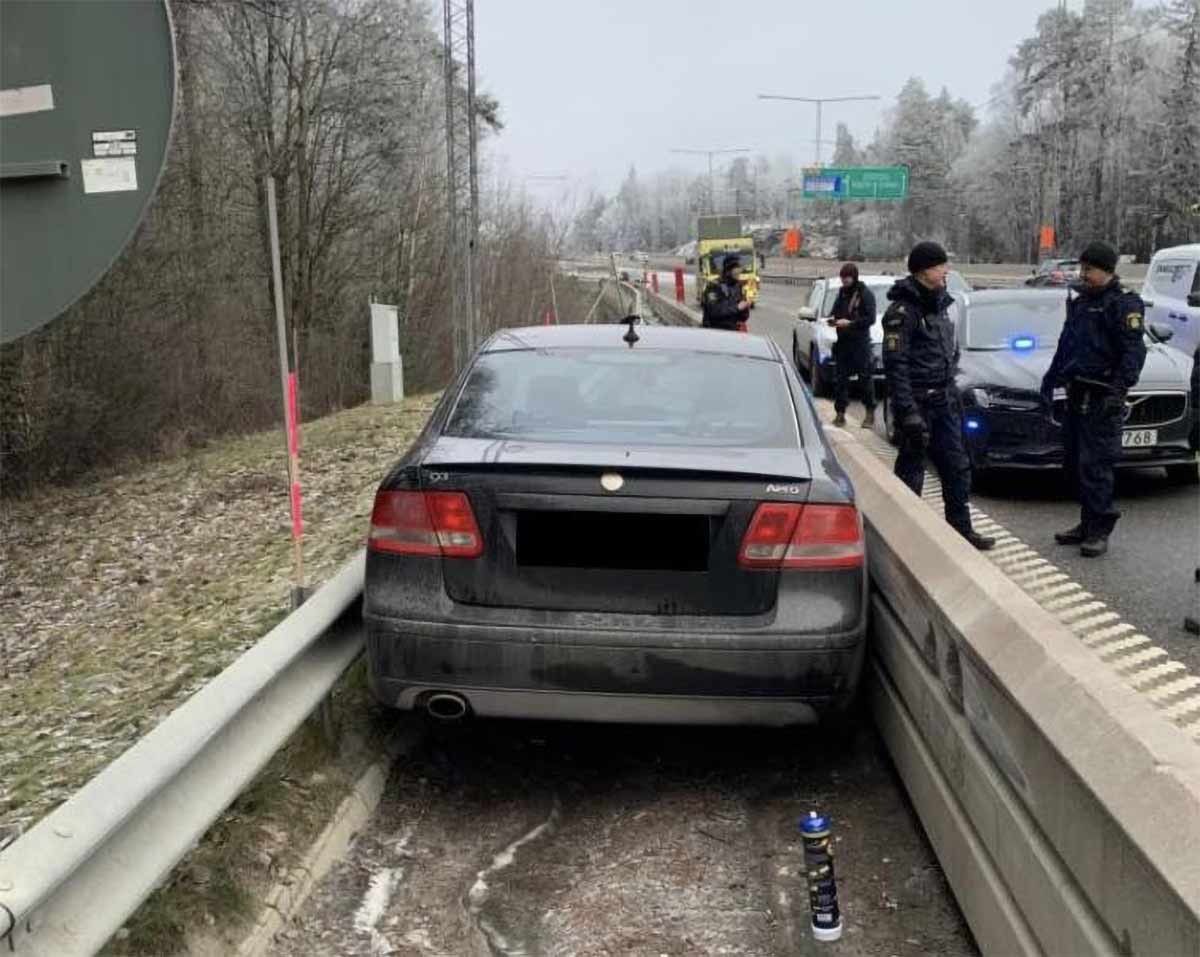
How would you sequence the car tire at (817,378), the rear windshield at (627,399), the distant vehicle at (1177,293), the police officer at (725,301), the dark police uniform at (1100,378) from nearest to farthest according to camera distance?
the rear windshield at (627,399), the dark police uniform at (1100,378), the distant vehicle at (1177,293), the police officer at (725,301), the car tire at (817,378)

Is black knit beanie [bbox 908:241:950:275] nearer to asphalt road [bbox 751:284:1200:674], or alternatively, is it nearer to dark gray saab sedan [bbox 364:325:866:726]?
asphalt road [bbox 751:284:1200:674]

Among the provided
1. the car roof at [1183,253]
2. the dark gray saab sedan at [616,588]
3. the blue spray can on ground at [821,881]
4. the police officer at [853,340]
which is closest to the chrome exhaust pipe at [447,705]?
the dark gray saab sedan at [616,588]

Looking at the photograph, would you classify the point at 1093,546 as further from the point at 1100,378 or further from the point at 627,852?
the point at 627,852

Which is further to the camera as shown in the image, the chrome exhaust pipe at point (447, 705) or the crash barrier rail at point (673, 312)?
the crash barrier rail at point (673, 312)

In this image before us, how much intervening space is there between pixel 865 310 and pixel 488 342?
29.6ft

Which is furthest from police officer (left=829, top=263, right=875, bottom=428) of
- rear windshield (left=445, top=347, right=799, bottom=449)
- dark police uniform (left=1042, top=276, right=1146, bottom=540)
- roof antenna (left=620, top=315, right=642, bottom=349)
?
rear windshield (left=445, top=347, right=799, bottom=449)

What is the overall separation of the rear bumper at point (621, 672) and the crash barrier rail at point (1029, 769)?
351mm

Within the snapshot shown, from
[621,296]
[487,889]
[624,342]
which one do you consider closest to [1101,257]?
[624,342]

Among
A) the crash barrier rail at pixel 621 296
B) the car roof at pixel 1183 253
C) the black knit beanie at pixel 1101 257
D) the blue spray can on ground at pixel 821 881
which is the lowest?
the crash barrier rail at pixel 621 296

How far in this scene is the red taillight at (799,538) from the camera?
3811 millimetres

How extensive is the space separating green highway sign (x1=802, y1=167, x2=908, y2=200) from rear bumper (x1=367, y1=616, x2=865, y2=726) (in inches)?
A: 2900

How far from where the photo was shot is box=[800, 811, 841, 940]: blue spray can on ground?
10.5ft

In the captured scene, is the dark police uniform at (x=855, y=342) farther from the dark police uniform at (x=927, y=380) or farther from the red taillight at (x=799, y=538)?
the red taillight at (x=799, y=538)

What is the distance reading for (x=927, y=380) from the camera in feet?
24.0
